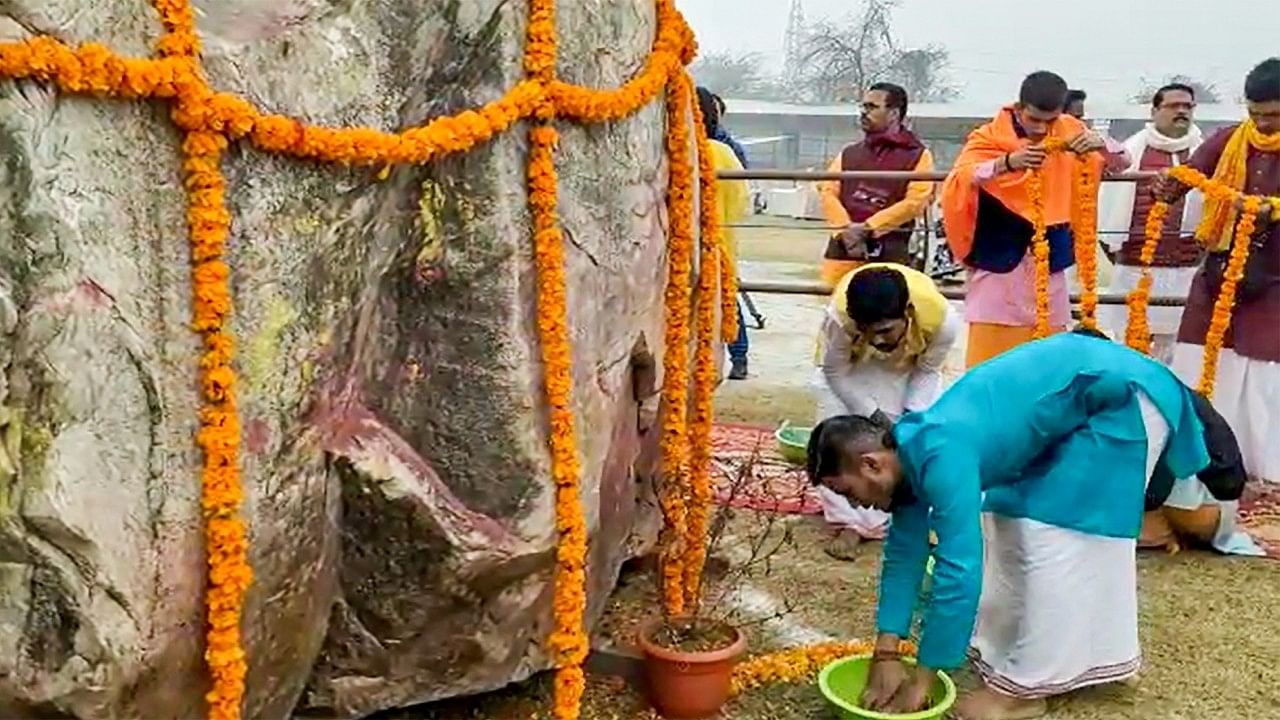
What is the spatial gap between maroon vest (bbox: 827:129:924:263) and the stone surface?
3.40 meters

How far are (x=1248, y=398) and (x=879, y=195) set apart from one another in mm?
2048

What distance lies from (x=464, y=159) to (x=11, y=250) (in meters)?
1.06

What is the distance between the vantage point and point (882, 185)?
718 centimetres

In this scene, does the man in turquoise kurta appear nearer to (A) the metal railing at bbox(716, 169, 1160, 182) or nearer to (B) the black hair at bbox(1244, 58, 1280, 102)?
(B) the black hair at bbox(1244, 58, 1280, 102)

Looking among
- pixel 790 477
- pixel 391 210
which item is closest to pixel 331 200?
pixel 391 210

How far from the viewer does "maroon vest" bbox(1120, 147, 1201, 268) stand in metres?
6.90

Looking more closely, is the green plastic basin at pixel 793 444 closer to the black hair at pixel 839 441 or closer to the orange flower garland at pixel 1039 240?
the orange flower garland at pixel 1039 240

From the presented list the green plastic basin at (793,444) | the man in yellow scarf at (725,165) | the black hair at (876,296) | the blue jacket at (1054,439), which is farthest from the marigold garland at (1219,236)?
the man in yellow scarf at (725,165)

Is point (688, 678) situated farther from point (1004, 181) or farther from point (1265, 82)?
point (1265, 82)

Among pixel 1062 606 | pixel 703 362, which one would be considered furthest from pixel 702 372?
pixel 1062 606

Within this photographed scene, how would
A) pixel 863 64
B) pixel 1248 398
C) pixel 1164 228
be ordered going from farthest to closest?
pixel 863 64 → pixel 1164 228 → pixel 1248 398

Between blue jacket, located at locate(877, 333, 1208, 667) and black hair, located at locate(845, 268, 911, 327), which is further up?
black hair, located at locate(845, 268, 911, 327)

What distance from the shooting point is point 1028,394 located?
3.82 meters

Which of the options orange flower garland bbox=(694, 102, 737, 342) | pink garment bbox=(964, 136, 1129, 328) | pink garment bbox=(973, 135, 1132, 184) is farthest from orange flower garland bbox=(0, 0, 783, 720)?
pink garment bbox=(964, 136, 1129, 328)
